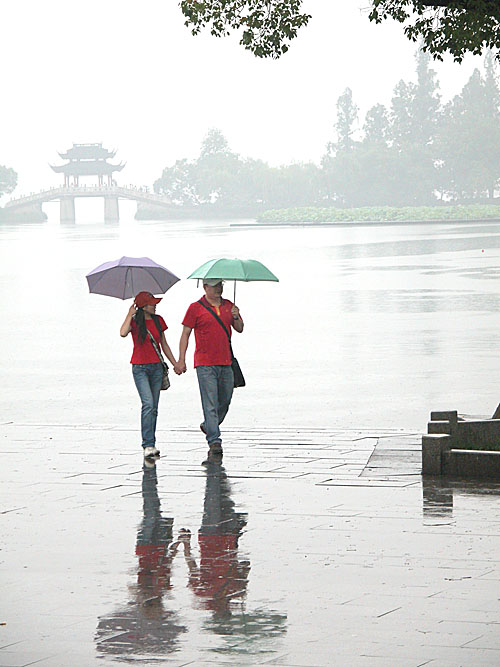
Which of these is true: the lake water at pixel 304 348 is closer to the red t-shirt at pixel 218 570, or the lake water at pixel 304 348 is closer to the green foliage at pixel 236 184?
the red t-shirt at pixel 218 570

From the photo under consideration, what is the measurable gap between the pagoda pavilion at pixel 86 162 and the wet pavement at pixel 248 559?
163619 millimetres

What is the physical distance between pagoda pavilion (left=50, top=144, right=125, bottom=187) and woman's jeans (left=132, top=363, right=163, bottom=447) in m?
163

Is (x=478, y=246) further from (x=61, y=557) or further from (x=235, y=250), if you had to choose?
(x=61, y=557)

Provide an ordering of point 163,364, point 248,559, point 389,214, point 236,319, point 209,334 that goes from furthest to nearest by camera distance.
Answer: point 389,214, point 163,364, point 236,319, point 209,334, point 248,559

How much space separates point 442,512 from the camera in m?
7.99

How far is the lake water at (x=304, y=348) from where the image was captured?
546 inches

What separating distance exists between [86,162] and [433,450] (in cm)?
16604

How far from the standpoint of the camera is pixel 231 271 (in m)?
10.6

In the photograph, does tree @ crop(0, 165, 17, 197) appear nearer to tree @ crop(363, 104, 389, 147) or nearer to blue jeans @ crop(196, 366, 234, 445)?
tree @ crop(363, 104, 389, 147)

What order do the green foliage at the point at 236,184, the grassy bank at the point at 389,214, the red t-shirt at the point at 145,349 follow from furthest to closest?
the green foliage at the point at 236,184
the grassy bank at the point at 389,214
the red t-shirt at the point at 145,349

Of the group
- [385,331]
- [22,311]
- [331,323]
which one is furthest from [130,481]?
[22,311]

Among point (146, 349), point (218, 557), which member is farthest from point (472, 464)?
point (146, 349)

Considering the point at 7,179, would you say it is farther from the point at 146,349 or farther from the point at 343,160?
the point at 146,349

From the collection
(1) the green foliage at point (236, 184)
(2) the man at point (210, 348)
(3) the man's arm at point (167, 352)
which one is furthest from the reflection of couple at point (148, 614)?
(1) the green foliage at point (236, 184)
